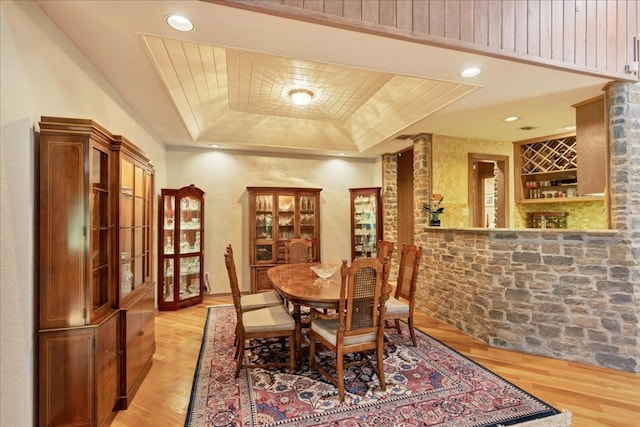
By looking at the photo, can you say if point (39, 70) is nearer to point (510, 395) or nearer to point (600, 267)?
point (510, 395)

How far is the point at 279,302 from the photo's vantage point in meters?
3.28

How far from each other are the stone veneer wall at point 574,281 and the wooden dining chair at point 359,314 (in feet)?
5.73

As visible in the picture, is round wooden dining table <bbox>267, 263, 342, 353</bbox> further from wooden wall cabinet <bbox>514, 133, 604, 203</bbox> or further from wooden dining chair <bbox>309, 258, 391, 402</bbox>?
wooden wall cabinet <bbox>514, 133, 604, 203</bbox>

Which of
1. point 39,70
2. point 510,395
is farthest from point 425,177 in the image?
point 39,70

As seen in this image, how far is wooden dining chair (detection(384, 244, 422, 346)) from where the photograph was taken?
3.08m

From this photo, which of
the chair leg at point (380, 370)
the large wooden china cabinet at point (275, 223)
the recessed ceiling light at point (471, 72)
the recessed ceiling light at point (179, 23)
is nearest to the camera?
the recessed ceiling light at point (179, 23)

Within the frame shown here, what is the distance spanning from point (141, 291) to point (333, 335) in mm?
1742

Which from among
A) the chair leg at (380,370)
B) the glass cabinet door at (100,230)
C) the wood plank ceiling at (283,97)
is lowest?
the chair leg at (380,370)

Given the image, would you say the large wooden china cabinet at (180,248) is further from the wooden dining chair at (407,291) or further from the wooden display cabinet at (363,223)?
the wooden dining chair at (407,291)

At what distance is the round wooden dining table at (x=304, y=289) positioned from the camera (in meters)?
2.46

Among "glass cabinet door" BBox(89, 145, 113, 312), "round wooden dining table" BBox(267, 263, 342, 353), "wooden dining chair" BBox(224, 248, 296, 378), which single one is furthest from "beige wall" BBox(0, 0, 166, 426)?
"round wooden dining table" BBox(267, 263, 342, 353)

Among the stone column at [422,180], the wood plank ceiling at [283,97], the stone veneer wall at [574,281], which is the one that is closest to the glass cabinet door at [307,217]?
the wood plank ceiling at [283,97]

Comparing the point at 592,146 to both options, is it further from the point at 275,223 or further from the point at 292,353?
the point at 275,223

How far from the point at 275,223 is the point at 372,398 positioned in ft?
11.8
